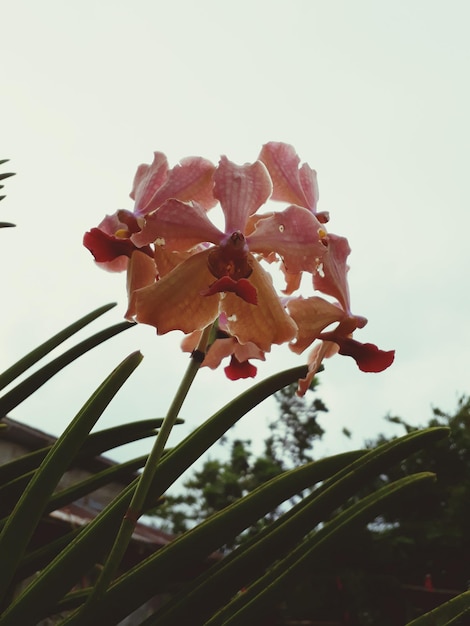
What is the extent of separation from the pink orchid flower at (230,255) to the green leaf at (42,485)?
123 mm

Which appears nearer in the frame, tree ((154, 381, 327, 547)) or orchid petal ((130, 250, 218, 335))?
orchid petal ((130, 250, 218, 335))

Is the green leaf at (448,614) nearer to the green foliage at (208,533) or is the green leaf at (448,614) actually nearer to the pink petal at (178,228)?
the green foliage at (208,533)

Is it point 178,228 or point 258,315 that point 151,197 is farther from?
point 258,315

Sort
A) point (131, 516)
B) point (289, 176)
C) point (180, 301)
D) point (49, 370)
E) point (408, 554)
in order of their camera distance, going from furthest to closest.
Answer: point (408, 554)
point (49, 370)
point (289, 176)
point (180, 301)
point (131, 516)

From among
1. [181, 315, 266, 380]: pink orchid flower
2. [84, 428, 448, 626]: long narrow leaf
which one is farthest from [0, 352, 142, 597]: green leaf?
[181, 315, 266, 380]: pink orchid flower

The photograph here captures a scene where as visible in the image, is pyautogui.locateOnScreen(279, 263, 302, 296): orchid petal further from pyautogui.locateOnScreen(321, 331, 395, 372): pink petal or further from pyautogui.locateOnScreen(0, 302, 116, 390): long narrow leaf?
pyautogui.locateOnScreen(0, 302, 116, 390): long narrow leaf

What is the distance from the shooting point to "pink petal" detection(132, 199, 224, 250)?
0.73m

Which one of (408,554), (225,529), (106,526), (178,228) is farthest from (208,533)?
(408,554)

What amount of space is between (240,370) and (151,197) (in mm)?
312

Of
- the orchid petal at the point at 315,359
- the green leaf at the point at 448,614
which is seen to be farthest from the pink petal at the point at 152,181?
the green leaf at the point at 448,614

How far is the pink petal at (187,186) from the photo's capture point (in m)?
0.79

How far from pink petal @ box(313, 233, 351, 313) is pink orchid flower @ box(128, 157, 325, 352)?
0.03m

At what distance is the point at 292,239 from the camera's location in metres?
0.76

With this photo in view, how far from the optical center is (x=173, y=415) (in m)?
0.65
